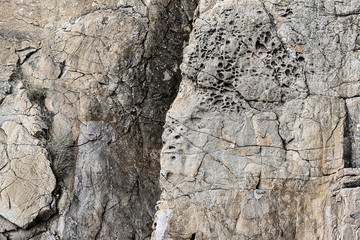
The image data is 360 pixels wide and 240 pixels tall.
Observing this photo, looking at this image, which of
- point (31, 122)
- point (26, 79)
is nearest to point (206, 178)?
point (31, 122)

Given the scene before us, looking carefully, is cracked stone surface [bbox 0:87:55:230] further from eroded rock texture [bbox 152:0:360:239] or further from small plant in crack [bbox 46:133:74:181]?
eroded rock texture [bbox 152:0:360:239]

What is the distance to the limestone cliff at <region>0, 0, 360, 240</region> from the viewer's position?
188 inches

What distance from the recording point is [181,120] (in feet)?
16.5

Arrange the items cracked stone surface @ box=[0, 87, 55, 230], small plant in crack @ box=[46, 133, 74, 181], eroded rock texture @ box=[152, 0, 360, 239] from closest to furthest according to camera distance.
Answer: eroded rock texture @ box=[152, 0, 360, 239], cracked stone surface @ box=[0, 87, 55, 230], small plant in crack @ box=[46, 133, 74, 181]

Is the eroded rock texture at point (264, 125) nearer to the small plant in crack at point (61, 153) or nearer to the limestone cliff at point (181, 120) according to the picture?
the limestone cliff at point (181, 120)

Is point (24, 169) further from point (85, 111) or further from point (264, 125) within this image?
point (264, 125)

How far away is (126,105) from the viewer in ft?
20.0

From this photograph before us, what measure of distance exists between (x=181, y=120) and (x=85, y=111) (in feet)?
4.95

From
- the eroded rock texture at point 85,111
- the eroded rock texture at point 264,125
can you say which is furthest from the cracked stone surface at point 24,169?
the eroded rock texture at point 264,125

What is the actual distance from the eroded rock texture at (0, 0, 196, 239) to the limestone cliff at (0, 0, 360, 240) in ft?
0.04

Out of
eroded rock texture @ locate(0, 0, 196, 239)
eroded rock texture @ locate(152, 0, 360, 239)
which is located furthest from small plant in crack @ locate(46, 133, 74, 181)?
eroded rock texture @ locate(152, 0, 360, 239)

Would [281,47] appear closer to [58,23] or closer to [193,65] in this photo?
[193,65]

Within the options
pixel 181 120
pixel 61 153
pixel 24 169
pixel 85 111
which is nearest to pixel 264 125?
pixel 181 120

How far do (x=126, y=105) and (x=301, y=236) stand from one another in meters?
2.54
